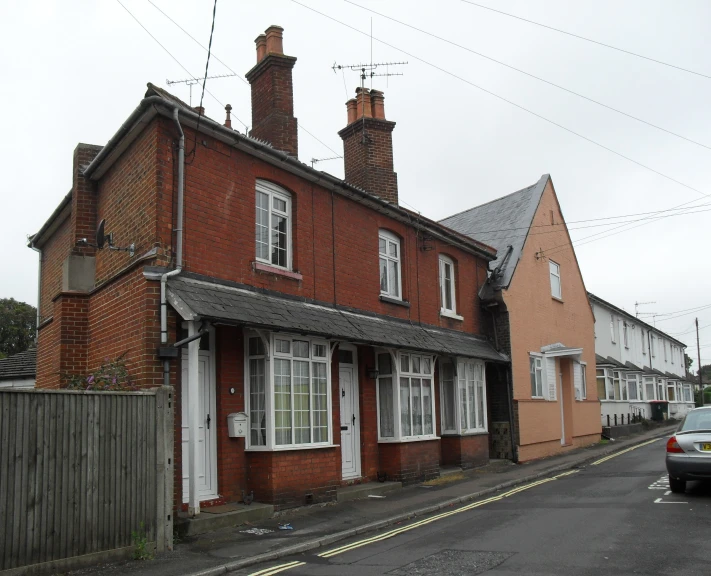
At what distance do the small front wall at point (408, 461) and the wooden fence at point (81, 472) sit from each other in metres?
6.80

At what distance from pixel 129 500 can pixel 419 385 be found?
28.7 ft

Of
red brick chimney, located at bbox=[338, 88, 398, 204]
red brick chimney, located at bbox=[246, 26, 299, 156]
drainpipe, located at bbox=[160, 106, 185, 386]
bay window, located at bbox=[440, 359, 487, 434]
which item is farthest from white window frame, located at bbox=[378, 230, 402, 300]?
drainpipe, located at bbox=[160, 106, 185, 386]

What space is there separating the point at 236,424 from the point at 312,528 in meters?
2.08

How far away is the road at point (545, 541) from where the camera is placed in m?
7.49

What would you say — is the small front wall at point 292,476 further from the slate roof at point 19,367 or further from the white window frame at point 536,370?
the white window frame at point 536,370

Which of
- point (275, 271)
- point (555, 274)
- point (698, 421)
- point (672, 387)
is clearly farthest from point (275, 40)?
point (672, 387)

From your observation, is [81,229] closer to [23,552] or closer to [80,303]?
[80,303]

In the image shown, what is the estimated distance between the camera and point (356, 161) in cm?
1773

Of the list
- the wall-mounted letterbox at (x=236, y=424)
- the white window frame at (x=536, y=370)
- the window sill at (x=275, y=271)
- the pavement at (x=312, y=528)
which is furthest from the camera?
the white window frame at (x=536, y=370)

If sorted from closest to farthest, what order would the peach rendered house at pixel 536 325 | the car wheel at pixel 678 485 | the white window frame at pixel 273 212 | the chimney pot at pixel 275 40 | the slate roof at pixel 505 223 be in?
1. the car wheel at pixel 678 485
2. the white window frame at pixel 273 212
3. the chimney pot at pixel 275 40
4. the peach rendered house at pixel 536 325
5. the slate roof at pixel 505 223

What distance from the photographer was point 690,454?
38.1 feet

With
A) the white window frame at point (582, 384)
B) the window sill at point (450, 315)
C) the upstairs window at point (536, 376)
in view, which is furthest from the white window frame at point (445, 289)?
the white window frame at point (582, 384)

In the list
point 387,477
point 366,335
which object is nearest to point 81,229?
point 366,335

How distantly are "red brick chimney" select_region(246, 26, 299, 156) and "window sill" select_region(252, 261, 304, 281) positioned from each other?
275 cm
